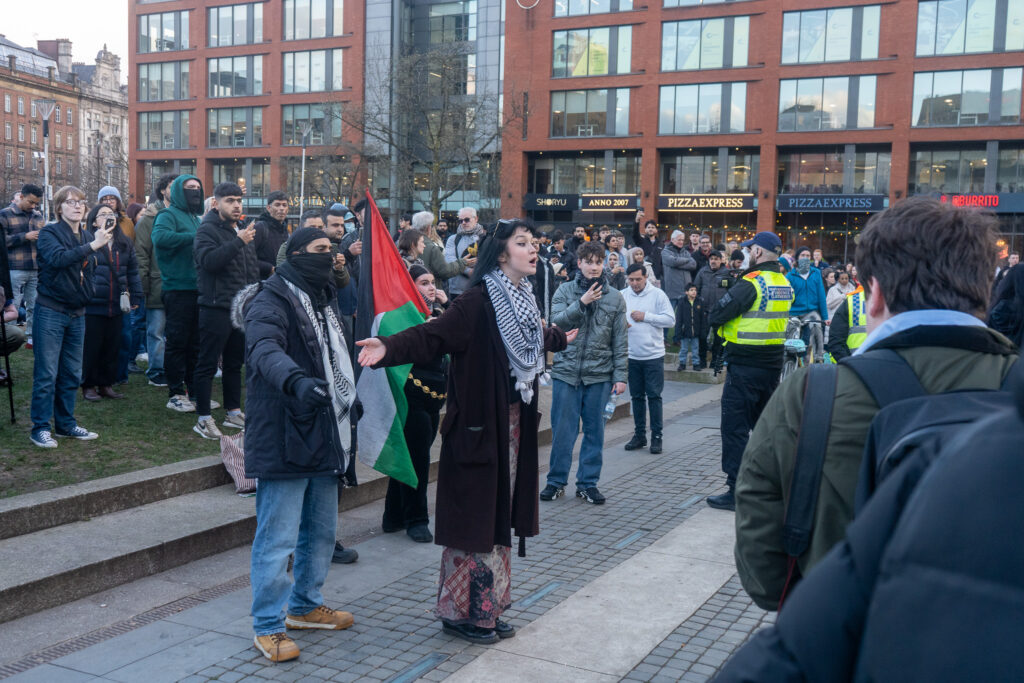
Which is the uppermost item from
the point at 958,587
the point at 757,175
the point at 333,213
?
the point at 757,175

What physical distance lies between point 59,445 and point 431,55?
3838 cm

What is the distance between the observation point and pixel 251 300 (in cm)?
486

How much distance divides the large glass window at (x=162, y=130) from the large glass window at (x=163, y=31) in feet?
15.2

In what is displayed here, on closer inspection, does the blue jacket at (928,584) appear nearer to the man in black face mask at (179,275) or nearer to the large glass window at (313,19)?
the man in black face mask at (179,275)

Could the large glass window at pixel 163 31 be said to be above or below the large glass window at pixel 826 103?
above

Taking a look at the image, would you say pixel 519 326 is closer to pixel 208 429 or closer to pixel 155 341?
pixel 208 429

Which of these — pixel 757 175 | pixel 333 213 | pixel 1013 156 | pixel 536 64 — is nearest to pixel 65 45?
pixel 536 64

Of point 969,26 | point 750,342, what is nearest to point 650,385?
point 750,342

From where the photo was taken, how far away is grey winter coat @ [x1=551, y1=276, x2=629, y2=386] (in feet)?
26.3

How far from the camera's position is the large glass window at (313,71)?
60000mm

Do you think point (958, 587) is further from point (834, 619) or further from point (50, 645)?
point (50, 645)

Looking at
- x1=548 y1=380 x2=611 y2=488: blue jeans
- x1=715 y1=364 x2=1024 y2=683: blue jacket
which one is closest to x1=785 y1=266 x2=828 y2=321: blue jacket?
x1=548 y1=380 x2=611 y2=488: blue jeans

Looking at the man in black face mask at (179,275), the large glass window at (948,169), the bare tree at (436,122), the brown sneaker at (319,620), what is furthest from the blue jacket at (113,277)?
the large glass window at (948,169)

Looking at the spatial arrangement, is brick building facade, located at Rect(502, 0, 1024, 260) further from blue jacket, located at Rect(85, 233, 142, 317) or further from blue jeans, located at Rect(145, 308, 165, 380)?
blue jacket, located at Rect(85, 233, 142, 317)
